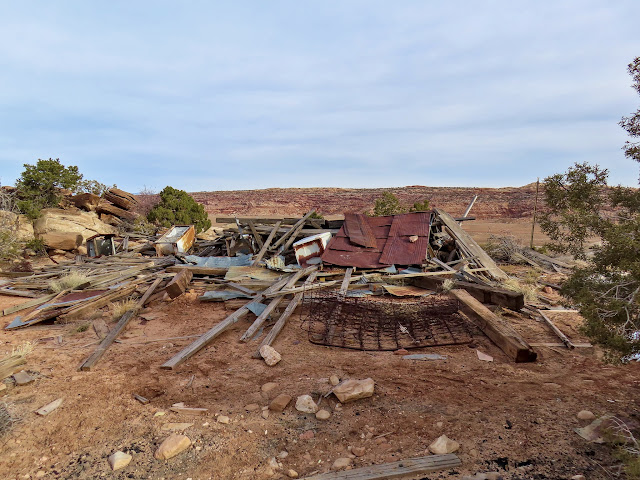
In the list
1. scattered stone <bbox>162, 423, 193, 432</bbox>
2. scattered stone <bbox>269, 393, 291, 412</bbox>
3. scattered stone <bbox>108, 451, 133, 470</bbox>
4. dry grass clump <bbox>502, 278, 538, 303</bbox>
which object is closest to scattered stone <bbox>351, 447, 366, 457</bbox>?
scattered stone <bbox>269, 393, 291, 412</bbox>

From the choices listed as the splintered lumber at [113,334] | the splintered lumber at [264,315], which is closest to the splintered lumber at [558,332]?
A: the splintered lumber at [264,315]

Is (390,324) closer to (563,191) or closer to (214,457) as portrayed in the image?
(563,191)

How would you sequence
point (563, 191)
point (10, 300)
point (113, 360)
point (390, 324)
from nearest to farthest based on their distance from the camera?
1. point (563, 191)
2. point (113, 360)
3. point (390, 324)
4. point (10, 300)

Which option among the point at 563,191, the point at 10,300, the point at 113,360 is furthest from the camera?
the point at 10,300

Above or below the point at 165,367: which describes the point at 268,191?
above

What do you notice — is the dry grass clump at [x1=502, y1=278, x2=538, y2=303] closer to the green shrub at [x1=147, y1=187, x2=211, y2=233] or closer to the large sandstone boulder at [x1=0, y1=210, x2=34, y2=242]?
the green shrub at [x1=147, y1=187, x2=211, y2=233]

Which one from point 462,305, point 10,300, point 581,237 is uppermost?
point 581,237

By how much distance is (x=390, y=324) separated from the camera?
6711 millimetres

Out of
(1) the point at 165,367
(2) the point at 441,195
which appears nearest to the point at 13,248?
(1) the point at 165,367

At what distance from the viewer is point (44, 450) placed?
3436 millimetres

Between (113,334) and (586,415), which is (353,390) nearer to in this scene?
(586,415)

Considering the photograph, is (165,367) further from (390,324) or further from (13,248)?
(13,248)

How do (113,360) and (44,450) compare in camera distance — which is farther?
(113,360)

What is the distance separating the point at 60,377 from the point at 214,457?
10.1 feet
